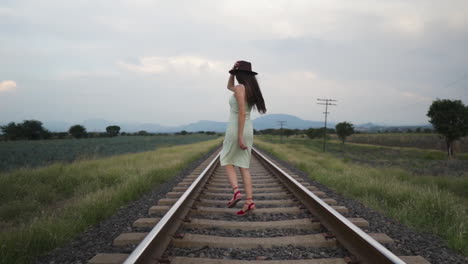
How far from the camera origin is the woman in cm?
310

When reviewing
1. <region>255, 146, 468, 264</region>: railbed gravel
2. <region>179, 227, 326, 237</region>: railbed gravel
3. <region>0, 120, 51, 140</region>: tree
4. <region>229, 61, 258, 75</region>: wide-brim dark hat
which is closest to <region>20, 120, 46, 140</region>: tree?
<region>0, 120, 51, 140</region>: tree

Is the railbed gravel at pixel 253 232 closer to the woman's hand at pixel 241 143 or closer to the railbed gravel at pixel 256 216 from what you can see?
the railbed gravel at pixel 256 216

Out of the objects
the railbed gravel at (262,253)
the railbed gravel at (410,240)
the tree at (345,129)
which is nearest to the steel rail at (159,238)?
the railbed gravel at (262,253)

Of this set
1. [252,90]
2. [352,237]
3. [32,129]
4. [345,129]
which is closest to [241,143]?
[252,90]

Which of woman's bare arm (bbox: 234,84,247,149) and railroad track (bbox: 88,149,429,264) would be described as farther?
woman's bare arm (bbox: 234,84,247,149)

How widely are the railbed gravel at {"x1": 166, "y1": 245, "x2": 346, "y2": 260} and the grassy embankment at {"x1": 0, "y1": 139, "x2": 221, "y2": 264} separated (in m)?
1.33

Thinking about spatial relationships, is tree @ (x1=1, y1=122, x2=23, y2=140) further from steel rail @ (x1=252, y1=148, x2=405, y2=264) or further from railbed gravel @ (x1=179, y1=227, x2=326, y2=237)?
steel rail @ (x1=252, y1=148, x2=405, y2=264)

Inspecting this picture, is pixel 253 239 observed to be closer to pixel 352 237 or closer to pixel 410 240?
pixel 352 237

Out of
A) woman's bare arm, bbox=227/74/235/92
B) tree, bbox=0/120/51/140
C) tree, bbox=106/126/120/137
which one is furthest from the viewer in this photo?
tree, bbox=106/126/120/137

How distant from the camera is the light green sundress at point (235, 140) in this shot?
321 centimetres

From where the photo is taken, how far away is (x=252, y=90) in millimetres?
3156

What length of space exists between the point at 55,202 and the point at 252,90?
4773 millimetres

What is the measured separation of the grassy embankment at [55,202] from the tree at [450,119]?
111 feet

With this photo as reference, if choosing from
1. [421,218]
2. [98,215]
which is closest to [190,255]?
[98,215]
